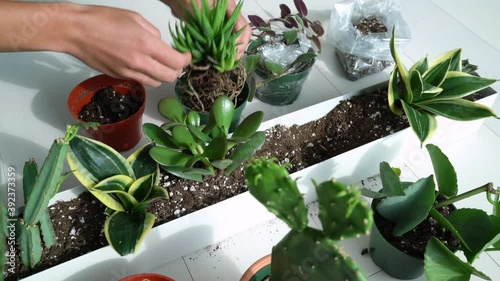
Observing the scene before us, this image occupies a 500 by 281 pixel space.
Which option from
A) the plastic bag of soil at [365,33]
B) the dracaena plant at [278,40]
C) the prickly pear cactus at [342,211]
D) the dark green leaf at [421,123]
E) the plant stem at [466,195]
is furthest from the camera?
the plastic bag of soil at [365,33]

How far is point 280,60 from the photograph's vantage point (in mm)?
1283

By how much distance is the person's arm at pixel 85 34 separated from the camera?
81 centimetres

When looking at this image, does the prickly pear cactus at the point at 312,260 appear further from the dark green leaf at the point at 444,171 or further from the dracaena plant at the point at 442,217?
the dark green leaf at the point at 444,171

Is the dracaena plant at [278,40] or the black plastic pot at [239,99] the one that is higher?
the dracaena plant at [278,40]

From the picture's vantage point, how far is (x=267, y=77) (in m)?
1.24

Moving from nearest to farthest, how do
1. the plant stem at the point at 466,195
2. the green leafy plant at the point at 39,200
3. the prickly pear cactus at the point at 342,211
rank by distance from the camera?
the prickly pear cactus at the point at 342,211 → the green leafy plant at the point at 39,200 → the plant stem at the point at 466,195

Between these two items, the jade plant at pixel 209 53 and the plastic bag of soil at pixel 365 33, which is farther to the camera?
the plastic bag of soil at pixel 365 33

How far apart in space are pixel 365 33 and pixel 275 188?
0.97 meters

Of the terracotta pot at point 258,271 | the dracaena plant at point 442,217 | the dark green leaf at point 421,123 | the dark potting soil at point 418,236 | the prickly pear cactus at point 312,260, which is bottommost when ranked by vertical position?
the dark potting soil at point 418,236

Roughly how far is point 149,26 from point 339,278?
23.4 inches

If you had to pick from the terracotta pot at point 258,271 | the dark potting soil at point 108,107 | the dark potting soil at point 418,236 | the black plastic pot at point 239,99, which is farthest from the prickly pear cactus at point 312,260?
the dark potting soil at point 108,107

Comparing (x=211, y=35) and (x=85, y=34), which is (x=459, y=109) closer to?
(x=211, y=35)

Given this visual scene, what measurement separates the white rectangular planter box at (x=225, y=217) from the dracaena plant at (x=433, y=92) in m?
0.08

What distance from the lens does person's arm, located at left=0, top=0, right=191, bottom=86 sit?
805mm
